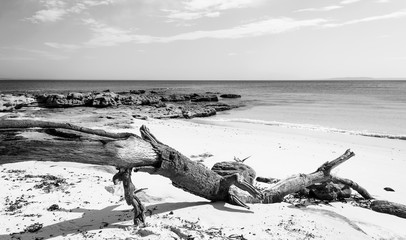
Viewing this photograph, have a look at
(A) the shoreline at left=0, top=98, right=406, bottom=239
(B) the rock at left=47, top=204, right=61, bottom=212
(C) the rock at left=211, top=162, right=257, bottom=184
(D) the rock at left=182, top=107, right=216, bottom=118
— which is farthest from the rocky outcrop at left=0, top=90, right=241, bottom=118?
(B) the rock at left=47, top=204, right=61, bottom=212

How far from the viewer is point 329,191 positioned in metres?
7.88

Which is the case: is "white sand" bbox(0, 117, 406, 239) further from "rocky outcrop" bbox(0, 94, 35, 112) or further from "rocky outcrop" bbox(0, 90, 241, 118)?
"rocky outcrop" bbox(0, 94, 35, 112)

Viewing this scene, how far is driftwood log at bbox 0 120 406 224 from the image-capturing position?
4.09m

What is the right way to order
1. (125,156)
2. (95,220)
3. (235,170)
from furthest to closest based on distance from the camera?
(235,170) → (95,220) → (125,156)

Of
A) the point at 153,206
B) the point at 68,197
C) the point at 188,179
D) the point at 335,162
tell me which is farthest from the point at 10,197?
the point at 335,162

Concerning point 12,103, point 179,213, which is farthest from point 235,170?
point 12,103

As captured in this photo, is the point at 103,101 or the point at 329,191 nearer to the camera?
the point at 329,191

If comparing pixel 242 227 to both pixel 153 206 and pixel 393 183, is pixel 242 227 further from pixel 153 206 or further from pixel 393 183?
pixel 393 183

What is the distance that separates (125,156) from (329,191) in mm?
5663

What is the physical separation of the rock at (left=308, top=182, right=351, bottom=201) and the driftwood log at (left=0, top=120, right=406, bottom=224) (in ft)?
1.56

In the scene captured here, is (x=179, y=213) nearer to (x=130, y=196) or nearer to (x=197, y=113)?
(x=130, y=196)

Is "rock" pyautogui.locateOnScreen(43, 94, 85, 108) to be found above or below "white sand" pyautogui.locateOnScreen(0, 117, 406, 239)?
above

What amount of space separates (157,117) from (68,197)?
2114cm

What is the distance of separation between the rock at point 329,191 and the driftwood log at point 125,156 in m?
0.48
